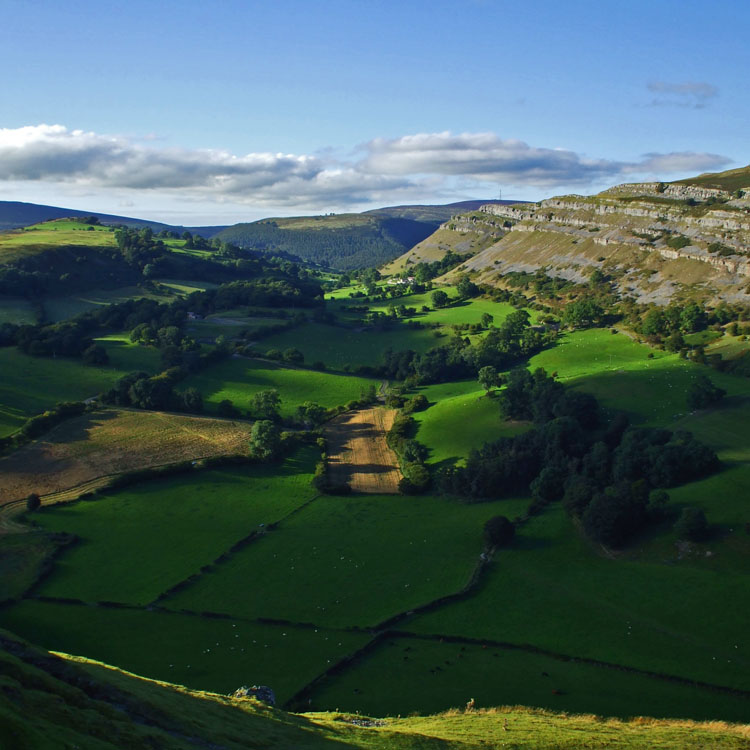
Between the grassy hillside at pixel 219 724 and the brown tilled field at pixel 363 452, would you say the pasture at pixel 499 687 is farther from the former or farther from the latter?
the brown tilled field at pixel 363 452

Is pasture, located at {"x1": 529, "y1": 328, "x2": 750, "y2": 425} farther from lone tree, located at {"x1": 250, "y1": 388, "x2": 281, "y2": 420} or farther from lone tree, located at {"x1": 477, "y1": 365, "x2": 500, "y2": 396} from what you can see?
lone tree, located at {"x1": 250, "y1": 388, "x2": 281, "y2": 420}

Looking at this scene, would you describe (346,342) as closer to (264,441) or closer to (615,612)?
(264,441)

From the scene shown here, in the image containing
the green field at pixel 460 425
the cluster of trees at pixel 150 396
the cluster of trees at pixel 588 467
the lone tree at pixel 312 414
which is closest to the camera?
the cluster of trees at pixel 588 467

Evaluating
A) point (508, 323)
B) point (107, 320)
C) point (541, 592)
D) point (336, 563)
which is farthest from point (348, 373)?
point (541, 592)

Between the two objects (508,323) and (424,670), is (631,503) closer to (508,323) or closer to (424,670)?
(424,670)

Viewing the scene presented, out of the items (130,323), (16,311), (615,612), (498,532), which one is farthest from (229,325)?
(615,612)

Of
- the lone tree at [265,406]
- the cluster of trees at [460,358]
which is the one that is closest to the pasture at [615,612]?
the lone tree at [265,406]

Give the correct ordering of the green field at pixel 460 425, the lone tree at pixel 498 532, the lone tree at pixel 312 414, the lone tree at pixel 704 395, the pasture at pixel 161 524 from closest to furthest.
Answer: the pasture at pixel 161 524 → the lone tree at pixel 498 532 → the lone tree at pixel 704 395 → the green field at pixel 460 425 → the lone tree at pixel 312 414
